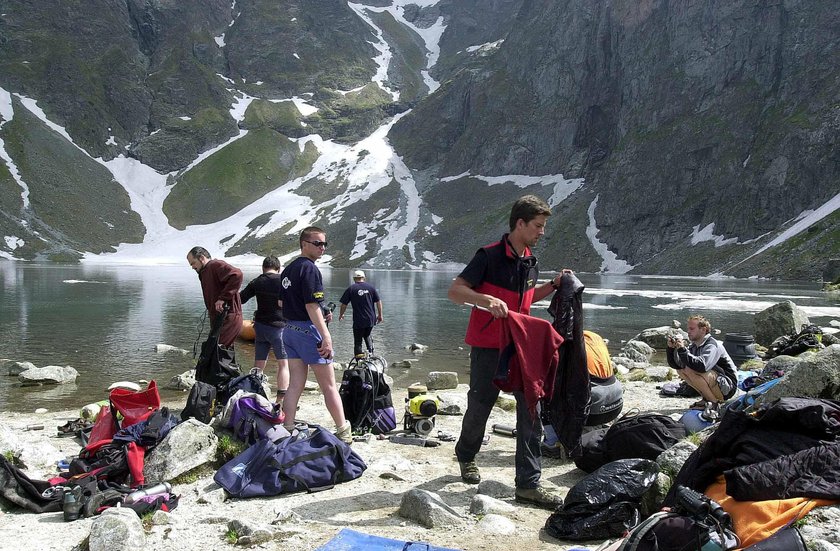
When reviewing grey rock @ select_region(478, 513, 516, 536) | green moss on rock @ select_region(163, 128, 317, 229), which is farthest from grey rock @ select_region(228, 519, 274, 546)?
green moss on rock @ select_region(163, 128, 317, 229)

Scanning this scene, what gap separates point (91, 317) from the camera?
90.1ft

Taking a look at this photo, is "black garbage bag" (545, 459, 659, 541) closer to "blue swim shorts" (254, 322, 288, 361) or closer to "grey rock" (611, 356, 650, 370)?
"blue swim shorts" (254, 322, 288, 361)

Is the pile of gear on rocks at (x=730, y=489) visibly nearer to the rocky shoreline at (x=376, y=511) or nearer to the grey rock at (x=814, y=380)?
the rocky shoreline at (x=376, y=511)

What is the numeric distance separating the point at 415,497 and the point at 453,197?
135495mm

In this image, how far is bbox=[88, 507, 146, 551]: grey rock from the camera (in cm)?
436

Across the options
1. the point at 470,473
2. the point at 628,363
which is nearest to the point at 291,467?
the point at 470,473

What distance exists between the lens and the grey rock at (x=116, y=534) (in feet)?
14.3

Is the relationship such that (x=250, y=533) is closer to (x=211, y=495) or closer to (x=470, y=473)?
(x=211, y=495)

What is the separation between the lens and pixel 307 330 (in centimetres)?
757

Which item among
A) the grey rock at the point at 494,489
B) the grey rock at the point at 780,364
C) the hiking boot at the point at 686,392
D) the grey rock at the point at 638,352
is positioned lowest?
the grey rock at the point at 638,352

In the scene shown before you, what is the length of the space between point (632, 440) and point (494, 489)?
1490mm

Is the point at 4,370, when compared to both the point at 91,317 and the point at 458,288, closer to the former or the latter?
the point at 91,317

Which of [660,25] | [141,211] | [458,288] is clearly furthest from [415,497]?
[141,211]

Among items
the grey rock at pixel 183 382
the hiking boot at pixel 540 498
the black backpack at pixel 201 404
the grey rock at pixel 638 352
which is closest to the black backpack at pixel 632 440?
the hiking boot at pixel 540 498
